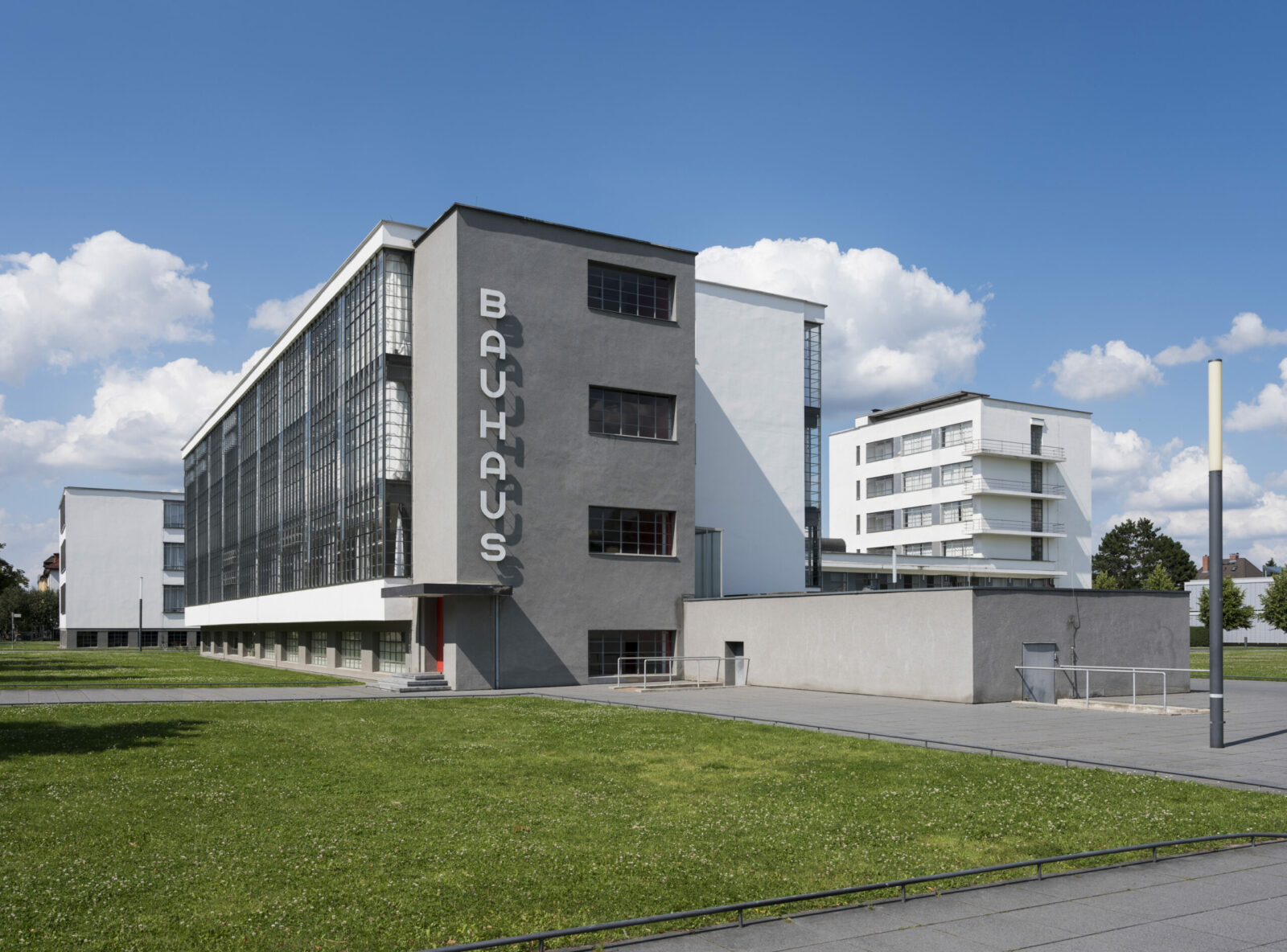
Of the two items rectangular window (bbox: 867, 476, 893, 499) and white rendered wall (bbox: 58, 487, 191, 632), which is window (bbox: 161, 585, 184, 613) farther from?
rectangular window (bbox: 867, 476, 893, 499)

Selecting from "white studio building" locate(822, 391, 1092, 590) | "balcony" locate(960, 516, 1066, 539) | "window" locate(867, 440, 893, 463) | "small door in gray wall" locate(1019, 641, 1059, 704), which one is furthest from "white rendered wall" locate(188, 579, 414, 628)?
"window" locate(867, 440, 893, 463)

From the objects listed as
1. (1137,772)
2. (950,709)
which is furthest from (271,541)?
(1137,772)

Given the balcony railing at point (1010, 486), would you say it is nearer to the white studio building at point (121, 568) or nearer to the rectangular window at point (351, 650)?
the rectangular window at point (351, 650)

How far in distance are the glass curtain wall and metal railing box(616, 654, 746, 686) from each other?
9.13 meters

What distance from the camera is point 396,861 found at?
33.0ft

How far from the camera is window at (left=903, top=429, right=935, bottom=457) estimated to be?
8931 centimetres

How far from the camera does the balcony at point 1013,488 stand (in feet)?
273

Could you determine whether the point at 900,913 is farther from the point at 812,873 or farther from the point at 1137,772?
the point at 1137,772

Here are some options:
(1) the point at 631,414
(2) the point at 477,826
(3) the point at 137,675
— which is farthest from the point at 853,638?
(3) the point at 137,675

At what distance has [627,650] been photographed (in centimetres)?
3894

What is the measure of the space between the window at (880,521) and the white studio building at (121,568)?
73139 mm

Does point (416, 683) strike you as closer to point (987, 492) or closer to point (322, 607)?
point (322, 607)

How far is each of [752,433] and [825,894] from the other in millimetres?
40011

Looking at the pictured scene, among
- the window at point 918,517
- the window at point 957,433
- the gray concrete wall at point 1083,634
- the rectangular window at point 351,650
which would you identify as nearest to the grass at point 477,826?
the gray concrete wall at point 1083,634
